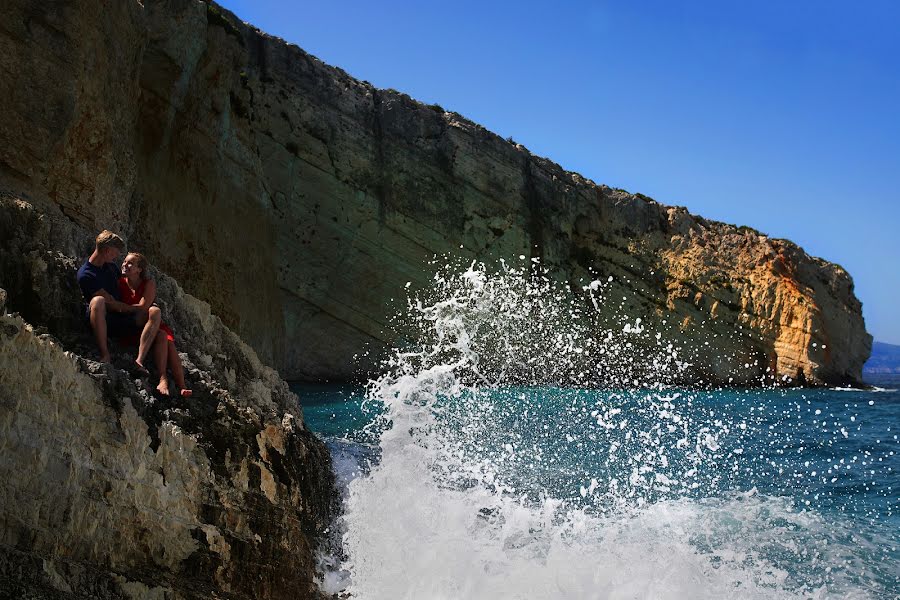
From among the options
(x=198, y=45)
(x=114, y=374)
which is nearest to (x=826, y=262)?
(x=198, y=45)

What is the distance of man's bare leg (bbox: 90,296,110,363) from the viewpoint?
4820 millimetres

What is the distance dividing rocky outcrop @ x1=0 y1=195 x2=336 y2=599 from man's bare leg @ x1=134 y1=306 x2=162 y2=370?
12 cm

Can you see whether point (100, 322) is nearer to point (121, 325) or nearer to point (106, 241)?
point (121, 325)

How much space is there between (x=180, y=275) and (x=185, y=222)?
1.33 metres

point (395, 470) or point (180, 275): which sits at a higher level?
point (180, 275)

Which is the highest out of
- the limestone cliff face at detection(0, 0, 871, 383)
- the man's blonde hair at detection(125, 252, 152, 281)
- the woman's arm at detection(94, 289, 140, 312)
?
the limestone cliff face at detection(0, 0, 871, 383)

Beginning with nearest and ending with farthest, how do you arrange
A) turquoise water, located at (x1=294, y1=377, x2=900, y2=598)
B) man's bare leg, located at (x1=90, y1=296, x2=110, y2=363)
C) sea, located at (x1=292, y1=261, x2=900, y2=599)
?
1. man's bare leg, located at (x1=90, y1=296, x2=110, y2=363)
2. sea, located at (x1=292, y1=261, x2=900, y2=599)
3. turquoise water, located at (x1=294, y1=377, x2=900, y2=598)

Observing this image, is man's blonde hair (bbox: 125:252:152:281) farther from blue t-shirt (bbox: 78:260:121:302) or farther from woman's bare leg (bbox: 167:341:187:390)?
woman's bare leg (bbox: 167:341:187:390)

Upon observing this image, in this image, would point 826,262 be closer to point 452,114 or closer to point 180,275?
point 452,114

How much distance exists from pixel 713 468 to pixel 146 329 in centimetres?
960

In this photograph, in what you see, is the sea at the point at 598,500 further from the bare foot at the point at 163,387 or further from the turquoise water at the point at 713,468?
the bare foot at the point at 163,387

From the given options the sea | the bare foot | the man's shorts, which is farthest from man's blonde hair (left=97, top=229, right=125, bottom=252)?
the sea

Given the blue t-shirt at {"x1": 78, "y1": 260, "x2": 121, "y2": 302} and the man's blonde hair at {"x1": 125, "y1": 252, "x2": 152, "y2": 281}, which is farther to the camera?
the man's blonde hair at {"x1": 125, "y1": 252, "x2": 152, "y2": 281}

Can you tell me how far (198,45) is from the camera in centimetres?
1895
